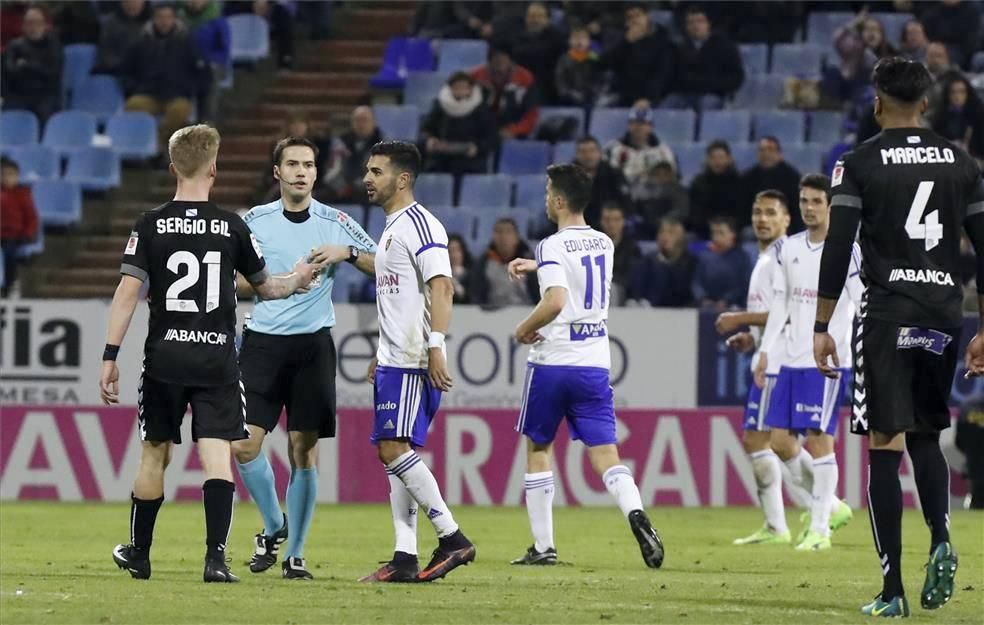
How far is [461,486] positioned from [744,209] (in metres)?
4.32

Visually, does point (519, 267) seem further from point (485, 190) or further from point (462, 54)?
point (462, 54)

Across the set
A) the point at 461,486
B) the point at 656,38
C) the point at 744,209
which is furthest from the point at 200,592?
the point at 656,38

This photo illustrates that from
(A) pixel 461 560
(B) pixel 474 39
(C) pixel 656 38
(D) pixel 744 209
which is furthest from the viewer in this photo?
(B) pixel 474 39

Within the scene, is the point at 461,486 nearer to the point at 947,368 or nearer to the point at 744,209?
the point at 744,209

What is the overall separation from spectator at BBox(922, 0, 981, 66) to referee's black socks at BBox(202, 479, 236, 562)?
44.6 feet

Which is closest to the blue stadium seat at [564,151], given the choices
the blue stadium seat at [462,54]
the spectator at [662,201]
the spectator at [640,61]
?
the spectator at [640,61]

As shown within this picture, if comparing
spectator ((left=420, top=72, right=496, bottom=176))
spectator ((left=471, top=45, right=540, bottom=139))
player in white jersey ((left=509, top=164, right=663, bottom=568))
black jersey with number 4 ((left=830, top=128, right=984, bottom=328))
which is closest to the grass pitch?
player in white jersey ((left=509, top=164, right=663, bottom=568))

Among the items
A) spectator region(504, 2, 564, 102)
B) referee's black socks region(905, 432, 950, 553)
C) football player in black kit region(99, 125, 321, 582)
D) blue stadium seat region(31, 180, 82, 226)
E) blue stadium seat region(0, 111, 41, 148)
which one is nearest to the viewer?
referee's black socks region(905, 432, 950, 553)

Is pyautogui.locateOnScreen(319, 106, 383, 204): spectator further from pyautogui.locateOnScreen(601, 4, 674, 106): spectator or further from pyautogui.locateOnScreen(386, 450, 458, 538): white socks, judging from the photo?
pyautogui.locateOnScreen(386, 450, 458, 538): white socks

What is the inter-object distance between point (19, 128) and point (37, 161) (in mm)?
689

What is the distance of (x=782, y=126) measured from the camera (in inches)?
827

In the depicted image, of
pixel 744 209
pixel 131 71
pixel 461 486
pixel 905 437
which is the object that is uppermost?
pixel 131 71

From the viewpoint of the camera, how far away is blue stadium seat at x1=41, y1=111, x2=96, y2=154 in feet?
73.7

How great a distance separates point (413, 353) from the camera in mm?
9625
